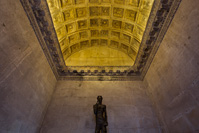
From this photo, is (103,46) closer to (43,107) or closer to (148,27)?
(148,27)

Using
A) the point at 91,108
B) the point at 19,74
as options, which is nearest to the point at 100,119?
the point at 91,108

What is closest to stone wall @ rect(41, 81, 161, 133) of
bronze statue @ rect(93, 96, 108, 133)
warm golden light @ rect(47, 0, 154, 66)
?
bronze statue @ rect(93, 96, 108, 133)

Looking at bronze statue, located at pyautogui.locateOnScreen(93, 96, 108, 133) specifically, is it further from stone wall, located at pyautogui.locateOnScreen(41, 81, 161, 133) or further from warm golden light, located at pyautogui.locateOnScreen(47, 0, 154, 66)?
warm golden light, located at pyautogui.locateOnScreen(47, 0, 154, 66)

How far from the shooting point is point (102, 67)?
978 centimetres

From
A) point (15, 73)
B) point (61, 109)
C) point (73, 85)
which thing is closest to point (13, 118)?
point (15, 73)

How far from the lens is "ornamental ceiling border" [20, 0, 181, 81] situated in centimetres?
571

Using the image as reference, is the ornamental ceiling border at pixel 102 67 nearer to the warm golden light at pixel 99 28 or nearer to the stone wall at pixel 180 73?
the stone wall at pixel 180 73

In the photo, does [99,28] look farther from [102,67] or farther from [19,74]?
[19,74]

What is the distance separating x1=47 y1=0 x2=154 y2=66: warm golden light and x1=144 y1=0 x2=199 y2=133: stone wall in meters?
2.62

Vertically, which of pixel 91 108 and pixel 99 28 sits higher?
pixel 99 28

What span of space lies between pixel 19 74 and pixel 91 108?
418cm

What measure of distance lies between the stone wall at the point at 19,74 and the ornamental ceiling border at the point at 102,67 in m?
0.61

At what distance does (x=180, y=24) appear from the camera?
512 cm

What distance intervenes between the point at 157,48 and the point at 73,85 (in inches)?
234
